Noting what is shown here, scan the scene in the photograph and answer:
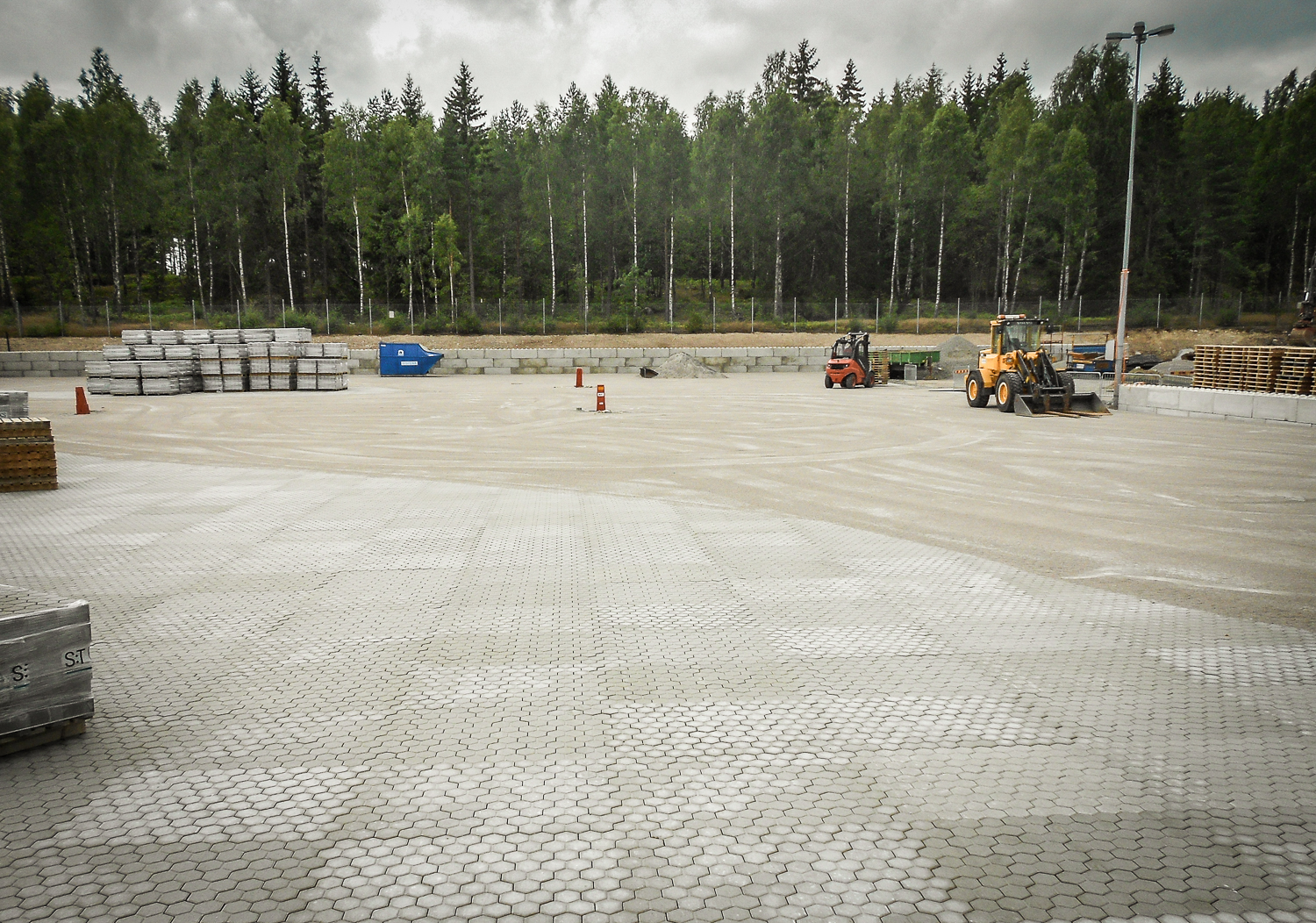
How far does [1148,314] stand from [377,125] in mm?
55594

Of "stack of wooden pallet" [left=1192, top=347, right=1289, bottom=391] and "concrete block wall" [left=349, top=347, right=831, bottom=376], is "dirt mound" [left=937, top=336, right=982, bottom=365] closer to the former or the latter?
"concrete block wall" [left=349, top=347, right=831, bottom=376]

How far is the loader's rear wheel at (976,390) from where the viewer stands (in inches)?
928

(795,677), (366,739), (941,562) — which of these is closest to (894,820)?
(795,677)

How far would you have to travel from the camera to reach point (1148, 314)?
52188 mm

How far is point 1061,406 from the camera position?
22609 millimetres

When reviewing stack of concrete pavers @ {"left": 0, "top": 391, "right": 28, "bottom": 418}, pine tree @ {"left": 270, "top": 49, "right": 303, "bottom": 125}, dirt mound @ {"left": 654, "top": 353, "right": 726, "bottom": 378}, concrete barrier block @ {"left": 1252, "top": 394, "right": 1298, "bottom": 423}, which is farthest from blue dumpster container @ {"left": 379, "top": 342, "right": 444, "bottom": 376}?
pine tree @ {"left": 270, "top": 49, "right": 303, "bottom": 125}

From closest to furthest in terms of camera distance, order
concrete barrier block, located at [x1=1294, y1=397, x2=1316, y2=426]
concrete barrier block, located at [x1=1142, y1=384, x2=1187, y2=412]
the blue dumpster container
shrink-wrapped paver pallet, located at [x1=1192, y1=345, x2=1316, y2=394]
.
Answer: concrete barrier block, located at [x1=1294, y1=397, x2=1316, y2=426]
shrink-wrapped paver pallet, located at [x1=1192, y1=345, x2=1316, y2=394]
concrete barrier block, located at [x1=1142, y1=384, x2=1187, y2=412]
the blue dumpster container

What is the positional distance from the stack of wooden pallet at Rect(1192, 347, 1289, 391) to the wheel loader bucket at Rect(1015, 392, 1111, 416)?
4421mm

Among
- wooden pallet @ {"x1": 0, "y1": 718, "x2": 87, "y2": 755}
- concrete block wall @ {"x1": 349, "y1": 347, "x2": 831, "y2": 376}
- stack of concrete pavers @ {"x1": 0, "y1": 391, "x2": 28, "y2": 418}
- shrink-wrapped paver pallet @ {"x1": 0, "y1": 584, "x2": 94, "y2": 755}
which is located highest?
concrete block wall @ {"x1": 349, "y1": 347, "x2": 831, "y2": 376}

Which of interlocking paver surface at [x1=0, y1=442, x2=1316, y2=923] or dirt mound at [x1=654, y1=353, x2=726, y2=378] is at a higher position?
dirt mound at [x1=654, y1=353, x2=726, y2=378]

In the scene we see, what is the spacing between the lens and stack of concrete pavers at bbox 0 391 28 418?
1401 cm

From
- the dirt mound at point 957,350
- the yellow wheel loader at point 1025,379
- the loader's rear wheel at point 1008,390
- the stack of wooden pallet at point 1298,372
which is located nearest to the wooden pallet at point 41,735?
the yellow wheel loader at point 1025,379

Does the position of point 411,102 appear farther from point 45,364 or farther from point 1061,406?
point 1061,406

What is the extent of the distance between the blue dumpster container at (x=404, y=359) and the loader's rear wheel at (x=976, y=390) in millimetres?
24802
